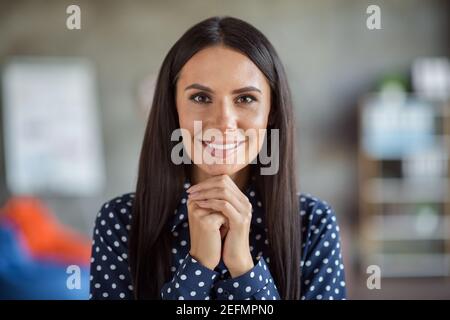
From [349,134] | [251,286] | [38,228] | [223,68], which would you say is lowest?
[38,228]

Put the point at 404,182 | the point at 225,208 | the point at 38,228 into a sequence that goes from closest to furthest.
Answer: the point at 225,208 < the point at 38,228 < the point at 404,182

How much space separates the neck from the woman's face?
2 cm

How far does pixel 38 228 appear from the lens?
7.33 feet

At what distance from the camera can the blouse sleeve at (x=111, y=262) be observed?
2.07 feet

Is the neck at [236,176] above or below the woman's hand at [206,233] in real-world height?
above

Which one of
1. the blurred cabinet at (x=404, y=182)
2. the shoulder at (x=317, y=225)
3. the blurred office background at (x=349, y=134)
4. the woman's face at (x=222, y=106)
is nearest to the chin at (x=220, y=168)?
the woman's face at (x=222, y=106)

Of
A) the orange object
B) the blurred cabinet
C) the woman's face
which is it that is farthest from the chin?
the blurred cabinet

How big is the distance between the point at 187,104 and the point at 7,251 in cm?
154

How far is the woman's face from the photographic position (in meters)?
0.58

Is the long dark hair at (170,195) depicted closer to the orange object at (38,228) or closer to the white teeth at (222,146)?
the white teeth at (222,146)

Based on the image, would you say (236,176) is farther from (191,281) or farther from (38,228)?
(38,228)

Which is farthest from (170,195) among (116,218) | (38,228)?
(38,228)

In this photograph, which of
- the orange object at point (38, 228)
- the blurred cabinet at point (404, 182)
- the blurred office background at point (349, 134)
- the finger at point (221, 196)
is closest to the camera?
the finger at point (221, 196)

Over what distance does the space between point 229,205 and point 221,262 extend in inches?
3.3
